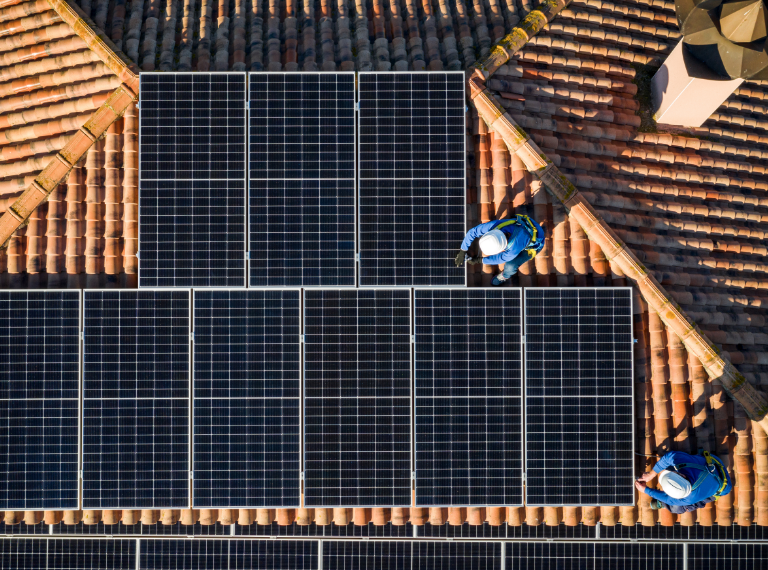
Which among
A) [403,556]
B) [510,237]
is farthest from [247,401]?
[510,237]

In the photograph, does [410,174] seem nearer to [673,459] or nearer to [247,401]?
[247,401]

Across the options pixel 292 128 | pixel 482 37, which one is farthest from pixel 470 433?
pixel 482 37

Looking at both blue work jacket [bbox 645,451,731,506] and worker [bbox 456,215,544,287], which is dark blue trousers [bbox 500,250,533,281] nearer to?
worker [bbox 456,215,544,287]

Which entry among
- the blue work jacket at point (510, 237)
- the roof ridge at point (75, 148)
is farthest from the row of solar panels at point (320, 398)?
the roof ridge at point (75, 148)

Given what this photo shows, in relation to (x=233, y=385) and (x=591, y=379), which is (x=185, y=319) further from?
(x=591, y=379)

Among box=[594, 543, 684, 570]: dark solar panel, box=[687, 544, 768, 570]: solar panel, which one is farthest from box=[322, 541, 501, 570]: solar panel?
box=[687, 544, 768, 570]: solar panel
